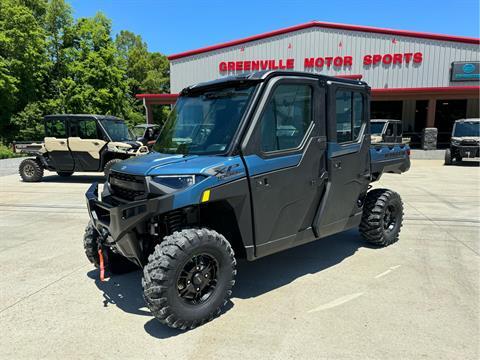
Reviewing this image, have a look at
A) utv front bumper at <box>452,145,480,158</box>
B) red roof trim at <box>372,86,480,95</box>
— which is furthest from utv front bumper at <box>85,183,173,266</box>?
red roof trim at <box>372,86,480,95</box>

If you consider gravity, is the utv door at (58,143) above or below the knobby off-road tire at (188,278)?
above

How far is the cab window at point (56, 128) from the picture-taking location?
11.5 m

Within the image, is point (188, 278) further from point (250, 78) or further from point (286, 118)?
point (250, 78)

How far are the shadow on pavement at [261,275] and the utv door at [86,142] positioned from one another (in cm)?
751

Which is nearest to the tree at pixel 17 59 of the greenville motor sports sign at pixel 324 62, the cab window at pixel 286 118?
the greenville motor sports sign at pixel 324 62

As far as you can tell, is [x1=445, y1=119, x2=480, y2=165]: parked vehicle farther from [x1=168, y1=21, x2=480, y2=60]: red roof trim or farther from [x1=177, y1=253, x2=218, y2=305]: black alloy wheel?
[x1=177, y1=253, x2=218, y2=305]: black alloy wheel

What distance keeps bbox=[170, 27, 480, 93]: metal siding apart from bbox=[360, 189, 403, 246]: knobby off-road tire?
19455 millimetres

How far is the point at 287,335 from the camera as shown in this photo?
10.2 feet

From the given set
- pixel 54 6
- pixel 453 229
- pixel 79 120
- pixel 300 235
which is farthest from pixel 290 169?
pixel 54 6

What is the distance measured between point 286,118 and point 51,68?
3469 cm

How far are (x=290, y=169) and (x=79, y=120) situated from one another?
31.5 ft

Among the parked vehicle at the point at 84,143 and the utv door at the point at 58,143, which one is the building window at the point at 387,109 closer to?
the parked vehicle at the point at 84,143

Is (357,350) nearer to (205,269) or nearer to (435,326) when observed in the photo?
(435,326)

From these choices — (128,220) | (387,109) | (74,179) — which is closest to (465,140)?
(387,109)
